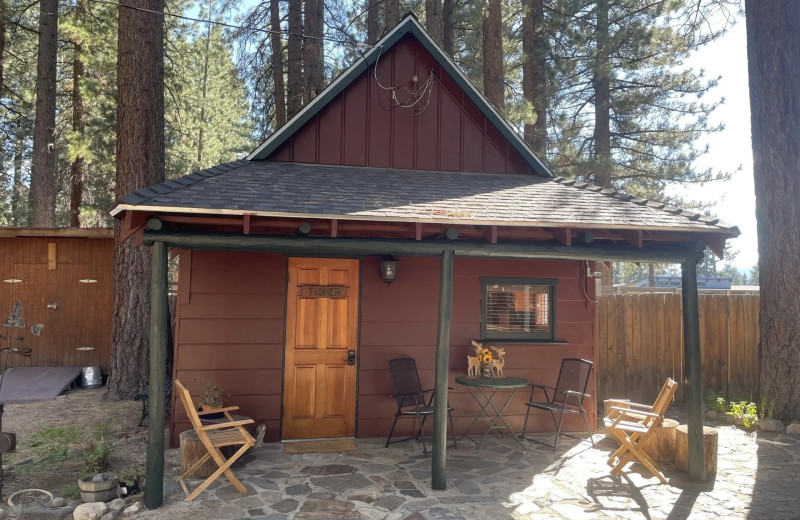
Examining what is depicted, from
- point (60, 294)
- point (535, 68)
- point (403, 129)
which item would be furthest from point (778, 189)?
point (60, 294)

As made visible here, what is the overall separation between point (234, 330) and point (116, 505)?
2.33 meters

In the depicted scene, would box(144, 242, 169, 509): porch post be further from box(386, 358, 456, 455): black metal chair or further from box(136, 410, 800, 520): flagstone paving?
box(386, 358, 456, 455): black metal chair

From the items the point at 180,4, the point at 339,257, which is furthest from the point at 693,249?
the point at 180,4

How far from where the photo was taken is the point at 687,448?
18.5ft

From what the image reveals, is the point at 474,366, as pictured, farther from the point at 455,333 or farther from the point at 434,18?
the point at 434,18

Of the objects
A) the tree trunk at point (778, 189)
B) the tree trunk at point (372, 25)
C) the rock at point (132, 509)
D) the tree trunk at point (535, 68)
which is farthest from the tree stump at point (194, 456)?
the tree trunk at point (372, 25)

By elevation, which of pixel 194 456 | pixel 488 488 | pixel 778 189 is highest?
pixel 778 189

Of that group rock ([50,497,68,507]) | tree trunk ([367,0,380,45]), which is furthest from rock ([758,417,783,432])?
tree trunk ([367,0,380,45])

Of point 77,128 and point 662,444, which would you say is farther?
point 77,128

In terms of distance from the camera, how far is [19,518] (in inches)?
169

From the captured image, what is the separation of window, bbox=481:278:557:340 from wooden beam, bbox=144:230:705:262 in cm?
170

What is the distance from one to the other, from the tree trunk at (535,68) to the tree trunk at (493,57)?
8.20 ft

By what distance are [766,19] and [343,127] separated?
611 cm

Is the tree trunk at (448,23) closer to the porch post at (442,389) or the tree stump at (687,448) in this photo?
the porch post at (442,389)
